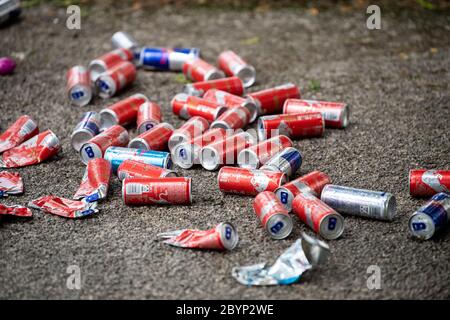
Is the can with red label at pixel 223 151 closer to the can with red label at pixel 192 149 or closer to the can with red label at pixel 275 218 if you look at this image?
the can with red label at pixel 192 149

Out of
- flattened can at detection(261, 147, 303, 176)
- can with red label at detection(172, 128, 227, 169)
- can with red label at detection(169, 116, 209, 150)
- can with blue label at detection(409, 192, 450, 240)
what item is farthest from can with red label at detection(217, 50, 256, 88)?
can with blue label at detection(409, 192, 450, 240)

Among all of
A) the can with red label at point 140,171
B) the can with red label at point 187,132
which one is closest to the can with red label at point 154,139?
the can with red label at point 187,132

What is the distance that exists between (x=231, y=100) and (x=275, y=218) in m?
1.61

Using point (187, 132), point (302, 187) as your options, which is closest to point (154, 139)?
point (187, 132)

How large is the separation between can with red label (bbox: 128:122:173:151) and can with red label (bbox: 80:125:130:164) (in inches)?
3.9

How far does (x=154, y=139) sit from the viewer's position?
4395 mm

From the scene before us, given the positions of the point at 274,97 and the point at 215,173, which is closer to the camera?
the point at 215,173

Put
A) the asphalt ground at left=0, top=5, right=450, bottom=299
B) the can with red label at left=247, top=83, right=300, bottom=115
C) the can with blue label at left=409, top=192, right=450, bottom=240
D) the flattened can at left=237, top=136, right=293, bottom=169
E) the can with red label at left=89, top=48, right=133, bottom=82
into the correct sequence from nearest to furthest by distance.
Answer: the asphalt ground at left=0, top=5, right=450, bottom=299
the can with blue label at left=409, top=192, right=450, bottom=240
the flattened can at left=237, top=136, right=293, bottom=169
the can with red label at left=247, top=83, right=300, bottom=115
the can with red label at left=89, top=48, right=133, bottom=82

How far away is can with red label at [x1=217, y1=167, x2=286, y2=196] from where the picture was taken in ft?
12.5

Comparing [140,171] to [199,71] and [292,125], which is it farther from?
[199,71]

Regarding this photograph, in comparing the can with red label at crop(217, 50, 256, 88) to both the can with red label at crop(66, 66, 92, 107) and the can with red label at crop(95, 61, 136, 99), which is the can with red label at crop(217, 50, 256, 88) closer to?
the can with red label at crop(95, 61, 136, 99)

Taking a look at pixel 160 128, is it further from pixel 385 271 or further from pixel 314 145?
pixel 385 271

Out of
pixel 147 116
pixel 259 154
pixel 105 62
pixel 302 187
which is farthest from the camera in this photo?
pixel 105 62
